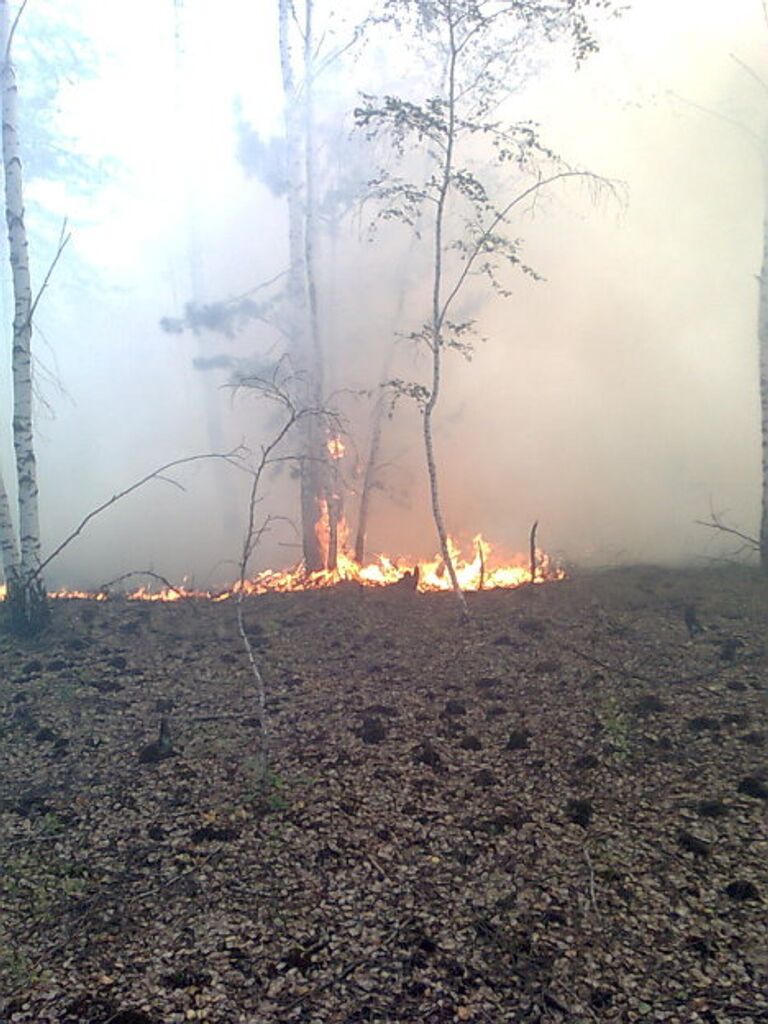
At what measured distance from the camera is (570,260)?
1578 cm

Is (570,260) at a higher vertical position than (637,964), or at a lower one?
higher

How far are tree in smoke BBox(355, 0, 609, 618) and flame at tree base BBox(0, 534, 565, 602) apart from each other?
0.65 meters

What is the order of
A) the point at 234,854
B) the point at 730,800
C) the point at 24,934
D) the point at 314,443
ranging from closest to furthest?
1. the point at 24,934
2. the point at 234,854
3. the point at 730,800
4. the point at 314,443

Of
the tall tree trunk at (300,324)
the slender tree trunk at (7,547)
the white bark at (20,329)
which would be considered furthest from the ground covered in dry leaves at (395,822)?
the tall tree trunk at (300,324)

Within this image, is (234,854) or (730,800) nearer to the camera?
(234,854)

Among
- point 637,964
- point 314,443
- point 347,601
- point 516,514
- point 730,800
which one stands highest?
point 314,443

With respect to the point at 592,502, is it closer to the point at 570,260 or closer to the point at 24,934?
the point at 570,260

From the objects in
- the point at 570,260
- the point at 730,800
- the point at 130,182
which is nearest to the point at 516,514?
the point at 570,260

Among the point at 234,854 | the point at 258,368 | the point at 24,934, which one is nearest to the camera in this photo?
the point at 24,934

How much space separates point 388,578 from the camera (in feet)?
36.8

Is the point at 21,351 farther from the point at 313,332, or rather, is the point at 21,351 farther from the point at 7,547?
the point at 313,332

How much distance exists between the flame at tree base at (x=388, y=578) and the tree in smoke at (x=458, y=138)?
646mm

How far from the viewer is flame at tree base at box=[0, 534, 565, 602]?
32.0ft

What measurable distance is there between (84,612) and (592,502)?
1014 centimetres
